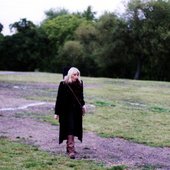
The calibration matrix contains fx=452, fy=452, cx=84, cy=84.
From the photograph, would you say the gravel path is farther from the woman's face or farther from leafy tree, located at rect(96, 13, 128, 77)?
leafy tree, located at rect(96, 13, 128, 77)

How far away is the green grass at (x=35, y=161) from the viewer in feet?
31.3

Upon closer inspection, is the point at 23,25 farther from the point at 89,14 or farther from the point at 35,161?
the point at 35,161

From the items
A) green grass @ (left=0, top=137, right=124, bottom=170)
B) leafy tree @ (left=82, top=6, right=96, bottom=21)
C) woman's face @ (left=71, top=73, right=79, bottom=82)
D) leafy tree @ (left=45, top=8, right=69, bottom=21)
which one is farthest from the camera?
leafy tree @ (left=45, top=8, right=69, bottom=21)

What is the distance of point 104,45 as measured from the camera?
72188mm

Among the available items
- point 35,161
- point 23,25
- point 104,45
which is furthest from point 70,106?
point 23,25

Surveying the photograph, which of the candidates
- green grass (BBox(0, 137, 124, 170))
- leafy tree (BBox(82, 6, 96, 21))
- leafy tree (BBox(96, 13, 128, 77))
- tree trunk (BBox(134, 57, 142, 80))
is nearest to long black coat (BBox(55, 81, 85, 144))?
green grass (BBox(0, 137, 124, 170))

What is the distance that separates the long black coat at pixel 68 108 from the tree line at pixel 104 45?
175 ft

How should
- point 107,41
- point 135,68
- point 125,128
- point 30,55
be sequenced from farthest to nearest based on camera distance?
point 30,55 < point 135,68 < point 107,41 < point 125,128

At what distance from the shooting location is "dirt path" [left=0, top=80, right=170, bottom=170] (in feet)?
34.6

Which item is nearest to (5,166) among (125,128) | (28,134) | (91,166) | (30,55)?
(91,166)

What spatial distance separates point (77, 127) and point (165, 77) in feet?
217

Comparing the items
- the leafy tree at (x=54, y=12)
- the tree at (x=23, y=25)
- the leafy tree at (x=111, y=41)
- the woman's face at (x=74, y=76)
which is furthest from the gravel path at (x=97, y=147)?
the leafy tree at (x=54, y=12)

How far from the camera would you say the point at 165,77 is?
75875 millimetres

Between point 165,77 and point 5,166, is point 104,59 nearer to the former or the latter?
point 165,77
